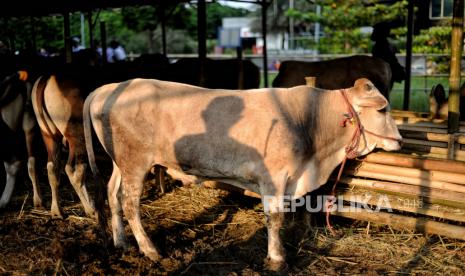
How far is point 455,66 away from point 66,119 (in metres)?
4.61

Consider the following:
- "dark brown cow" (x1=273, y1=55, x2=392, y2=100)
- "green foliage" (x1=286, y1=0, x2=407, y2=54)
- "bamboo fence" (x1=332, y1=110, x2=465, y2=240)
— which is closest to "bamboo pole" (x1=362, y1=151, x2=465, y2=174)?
"bamboo fence" (x1=332, y1=110, x2=465, y2=240)

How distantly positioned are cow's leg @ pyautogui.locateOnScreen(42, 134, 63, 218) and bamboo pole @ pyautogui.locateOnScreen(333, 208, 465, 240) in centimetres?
327

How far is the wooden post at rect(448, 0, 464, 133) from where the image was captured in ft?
20.2

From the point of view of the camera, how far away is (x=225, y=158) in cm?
502

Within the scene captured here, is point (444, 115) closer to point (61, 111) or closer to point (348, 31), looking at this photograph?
point (61, 111)

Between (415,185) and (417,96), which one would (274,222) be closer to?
(415,185)

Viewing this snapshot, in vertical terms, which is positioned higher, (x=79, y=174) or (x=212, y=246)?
(x=79, y=174)

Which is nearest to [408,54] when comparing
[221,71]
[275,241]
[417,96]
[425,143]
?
[221,71]

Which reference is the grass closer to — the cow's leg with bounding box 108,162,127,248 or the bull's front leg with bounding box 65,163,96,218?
the bull's front leg with bounding box 65,163,96,218

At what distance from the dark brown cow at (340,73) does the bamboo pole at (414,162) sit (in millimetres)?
5024

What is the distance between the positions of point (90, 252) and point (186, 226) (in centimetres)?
127

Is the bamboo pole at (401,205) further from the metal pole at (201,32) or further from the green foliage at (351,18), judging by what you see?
the green foliage at (351,18)

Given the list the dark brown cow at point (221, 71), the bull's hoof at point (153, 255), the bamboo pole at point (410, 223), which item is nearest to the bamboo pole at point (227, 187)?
the bamboo pole at point (410, 223)

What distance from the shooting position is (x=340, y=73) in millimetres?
11023
